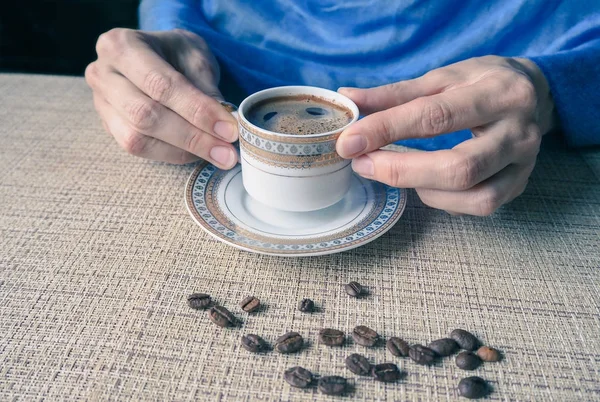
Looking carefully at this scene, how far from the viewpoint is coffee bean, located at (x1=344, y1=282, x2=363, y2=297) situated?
0.83 meters

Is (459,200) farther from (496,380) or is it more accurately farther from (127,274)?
(127,274)

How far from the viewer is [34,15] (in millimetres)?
2715

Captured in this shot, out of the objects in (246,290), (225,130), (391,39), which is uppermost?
(391,39)

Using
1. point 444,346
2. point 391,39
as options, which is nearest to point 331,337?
point 444,346

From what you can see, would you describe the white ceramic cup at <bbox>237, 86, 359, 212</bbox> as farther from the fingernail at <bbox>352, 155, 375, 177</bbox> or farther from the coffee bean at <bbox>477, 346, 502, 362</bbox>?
the coffee bean at <bbox>477, 346, 502, 362</bbox>

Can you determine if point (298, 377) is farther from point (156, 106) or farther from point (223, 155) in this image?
point (156, 106)

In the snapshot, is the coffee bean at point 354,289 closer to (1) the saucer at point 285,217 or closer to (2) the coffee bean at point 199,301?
(1) the saucer at point 285,217

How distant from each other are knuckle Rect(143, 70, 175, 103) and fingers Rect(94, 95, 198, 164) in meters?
0.09

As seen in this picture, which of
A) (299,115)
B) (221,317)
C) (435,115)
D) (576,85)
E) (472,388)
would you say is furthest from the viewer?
(576,85)

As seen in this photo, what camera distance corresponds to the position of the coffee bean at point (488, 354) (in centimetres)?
73

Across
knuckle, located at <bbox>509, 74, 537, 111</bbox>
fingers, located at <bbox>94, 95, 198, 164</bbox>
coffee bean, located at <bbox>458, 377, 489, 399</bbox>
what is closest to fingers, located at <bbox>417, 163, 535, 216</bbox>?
knuckle, located at <bbox>509, 74, 537, 111</bbox>

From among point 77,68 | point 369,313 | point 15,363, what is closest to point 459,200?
point 369,313

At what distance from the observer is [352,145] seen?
0.87m

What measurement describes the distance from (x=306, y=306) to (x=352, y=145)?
0.26 metres
